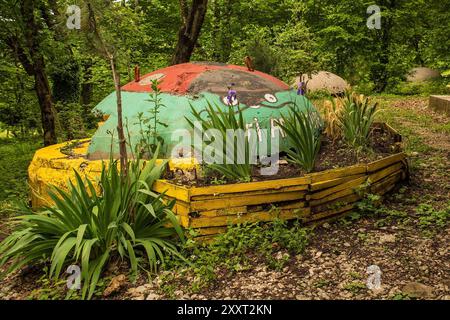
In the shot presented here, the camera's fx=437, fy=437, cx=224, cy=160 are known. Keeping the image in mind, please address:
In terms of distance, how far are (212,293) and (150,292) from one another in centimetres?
44

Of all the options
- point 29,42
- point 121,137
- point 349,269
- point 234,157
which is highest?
point 29,42

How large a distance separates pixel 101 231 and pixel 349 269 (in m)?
1.85

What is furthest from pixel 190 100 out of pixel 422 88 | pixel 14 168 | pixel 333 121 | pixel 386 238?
pixel 422 88

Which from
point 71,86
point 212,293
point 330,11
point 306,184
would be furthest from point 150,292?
point 330,11

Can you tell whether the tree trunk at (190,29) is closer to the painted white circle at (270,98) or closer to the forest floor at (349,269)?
the painted white circle at (270,98)

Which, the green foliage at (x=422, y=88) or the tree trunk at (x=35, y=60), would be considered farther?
the green foliage at (x=422, y=88)

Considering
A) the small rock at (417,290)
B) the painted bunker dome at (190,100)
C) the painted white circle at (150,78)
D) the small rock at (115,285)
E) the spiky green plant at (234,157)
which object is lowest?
the small rock at (115,285)

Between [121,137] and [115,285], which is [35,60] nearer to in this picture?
[121,137]

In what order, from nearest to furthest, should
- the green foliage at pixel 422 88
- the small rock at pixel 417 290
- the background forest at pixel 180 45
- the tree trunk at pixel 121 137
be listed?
the small rock at pixel 417 290
the tree trunk at pixel 121 137
the background forest at pixel 180 45
the green foliage at pixel 422 88

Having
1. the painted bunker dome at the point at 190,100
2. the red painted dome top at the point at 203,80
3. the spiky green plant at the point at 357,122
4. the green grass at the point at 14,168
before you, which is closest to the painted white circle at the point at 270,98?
the painted bunker dome at the point at 190,100

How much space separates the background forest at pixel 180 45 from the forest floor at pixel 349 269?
6.09 ft

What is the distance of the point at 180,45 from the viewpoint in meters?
8.19

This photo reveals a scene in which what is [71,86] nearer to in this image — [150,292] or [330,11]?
[150,292]

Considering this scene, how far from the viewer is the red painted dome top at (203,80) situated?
194 inches
